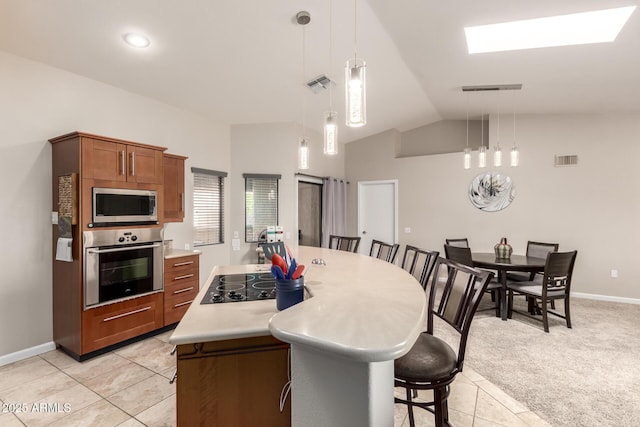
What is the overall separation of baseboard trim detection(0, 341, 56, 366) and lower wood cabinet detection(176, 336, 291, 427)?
102 inches

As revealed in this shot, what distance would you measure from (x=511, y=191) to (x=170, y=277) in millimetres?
5361

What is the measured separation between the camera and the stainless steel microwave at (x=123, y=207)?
2.79 meters

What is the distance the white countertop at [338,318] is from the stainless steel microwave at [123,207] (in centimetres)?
160

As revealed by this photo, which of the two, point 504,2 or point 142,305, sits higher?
point 504,2

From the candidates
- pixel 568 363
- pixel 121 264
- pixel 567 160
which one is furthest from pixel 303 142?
pixel 567 160

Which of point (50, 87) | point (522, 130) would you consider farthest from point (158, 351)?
point (522, 130)

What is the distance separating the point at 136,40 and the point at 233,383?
286 centimetres

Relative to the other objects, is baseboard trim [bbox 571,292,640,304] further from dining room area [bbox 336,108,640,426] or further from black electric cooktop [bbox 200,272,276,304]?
black electric cooktop [bbox 200,272,276,304]

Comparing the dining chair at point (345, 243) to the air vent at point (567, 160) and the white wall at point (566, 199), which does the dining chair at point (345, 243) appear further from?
the air vent at point (567, 160)

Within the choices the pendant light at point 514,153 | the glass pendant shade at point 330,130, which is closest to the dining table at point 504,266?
the pendant light at point 514,153

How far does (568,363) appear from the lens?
9.03 ft

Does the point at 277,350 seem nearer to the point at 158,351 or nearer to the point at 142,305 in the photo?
the point at 158,351

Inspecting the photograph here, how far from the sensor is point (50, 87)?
9.50 ft

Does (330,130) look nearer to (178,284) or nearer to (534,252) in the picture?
(178,284)
